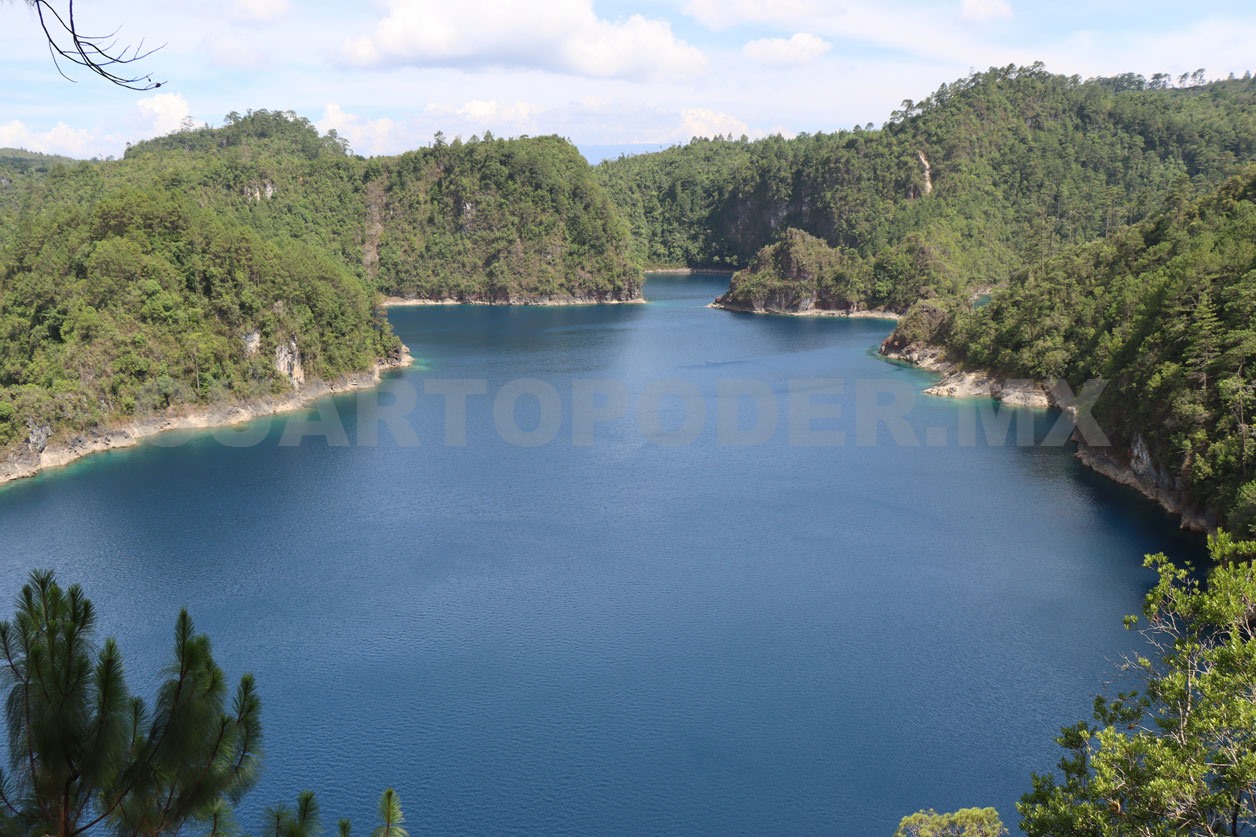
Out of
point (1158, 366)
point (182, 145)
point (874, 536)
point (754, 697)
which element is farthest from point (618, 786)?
point (182, 145)

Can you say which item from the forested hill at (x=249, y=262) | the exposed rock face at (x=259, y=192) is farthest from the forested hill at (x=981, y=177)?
the exposed rock face at (x=259, y=192)

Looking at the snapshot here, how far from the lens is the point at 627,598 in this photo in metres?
31.2

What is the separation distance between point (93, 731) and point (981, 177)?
4960 inches

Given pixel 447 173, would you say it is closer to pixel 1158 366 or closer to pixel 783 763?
pixel 1158 366

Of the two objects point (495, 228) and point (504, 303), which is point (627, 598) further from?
point (495, 228)

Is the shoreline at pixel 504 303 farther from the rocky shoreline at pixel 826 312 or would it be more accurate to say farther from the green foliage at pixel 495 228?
the rocky shoreline at pixel 826 312

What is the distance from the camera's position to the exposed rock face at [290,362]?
5919cm

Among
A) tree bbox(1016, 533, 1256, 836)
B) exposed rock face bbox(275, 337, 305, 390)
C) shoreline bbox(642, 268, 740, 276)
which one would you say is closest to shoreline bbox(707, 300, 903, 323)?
shoreline bbox(642, 268, 740, 276)

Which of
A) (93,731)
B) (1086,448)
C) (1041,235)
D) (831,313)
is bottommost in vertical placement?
(1086,448)

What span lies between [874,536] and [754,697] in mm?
13293

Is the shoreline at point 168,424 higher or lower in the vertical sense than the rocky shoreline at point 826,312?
lower

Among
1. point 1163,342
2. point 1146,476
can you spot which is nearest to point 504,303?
point 1163,342

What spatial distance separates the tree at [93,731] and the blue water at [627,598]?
43.9 feet

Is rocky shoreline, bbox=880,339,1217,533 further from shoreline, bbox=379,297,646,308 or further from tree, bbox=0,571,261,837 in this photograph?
shoreline, bbox=379,297,646,308
